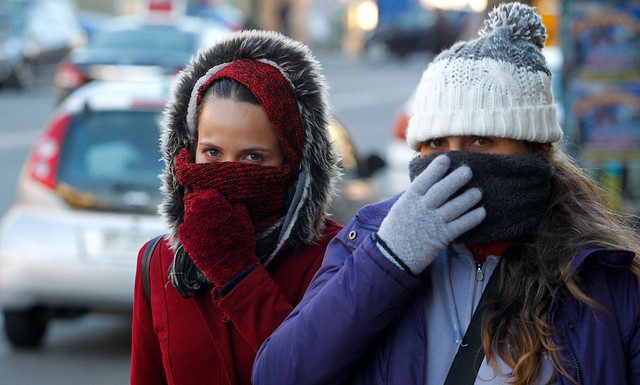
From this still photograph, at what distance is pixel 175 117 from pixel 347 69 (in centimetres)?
3507

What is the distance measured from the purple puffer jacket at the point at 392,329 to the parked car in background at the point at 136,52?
12.4 m

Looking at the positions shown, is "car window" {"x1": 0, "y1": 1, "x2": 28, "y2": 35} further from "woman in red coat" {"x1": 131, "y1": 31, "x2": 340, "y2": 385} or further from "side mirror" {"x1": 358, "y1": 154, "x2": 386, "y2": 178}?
"woman in red coat" {"x1": 131, "y1": 31, "x2": 340, "y2": 385}

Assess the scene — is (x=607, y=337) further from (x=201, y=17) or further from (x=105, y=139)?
(x=201, y=17)

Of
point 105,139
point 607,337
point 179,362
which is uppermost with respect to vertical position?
point 607,337

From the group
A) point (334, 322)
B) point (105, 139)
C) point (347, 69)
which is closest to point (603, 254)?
point (334, 322)

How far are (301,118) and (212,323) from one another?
1.71ft

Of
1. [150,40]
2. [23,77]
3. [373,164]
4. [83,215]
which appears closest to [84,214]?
[83,215]

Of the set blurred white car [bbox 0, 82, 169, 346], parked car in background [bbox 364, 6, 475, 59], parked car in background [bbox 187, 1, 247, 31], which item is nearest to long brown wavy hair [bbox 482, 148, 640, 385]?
blurred white car [bbox 0, 82, 169, 346]

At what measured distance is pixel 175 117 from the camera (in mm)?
3062

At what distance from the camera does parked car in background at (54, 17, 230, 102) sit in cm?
1529

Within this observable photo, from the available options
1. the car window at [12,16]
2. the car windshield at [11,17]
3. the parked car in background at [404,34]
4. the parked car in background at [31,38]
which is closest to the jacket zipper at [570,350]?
the parked car in background at [31,38]

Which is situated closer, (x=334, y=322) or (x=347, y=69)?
(x=334, y=322)

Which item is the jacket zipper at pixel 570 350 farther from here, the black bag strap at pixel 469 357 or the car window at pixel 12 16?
the car window at pixel 12 16

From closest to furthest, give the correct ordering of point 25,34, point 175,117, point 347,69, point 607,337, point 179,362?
point 607,337, point 179,362, point 175,117, point 25,34, point 347,69
